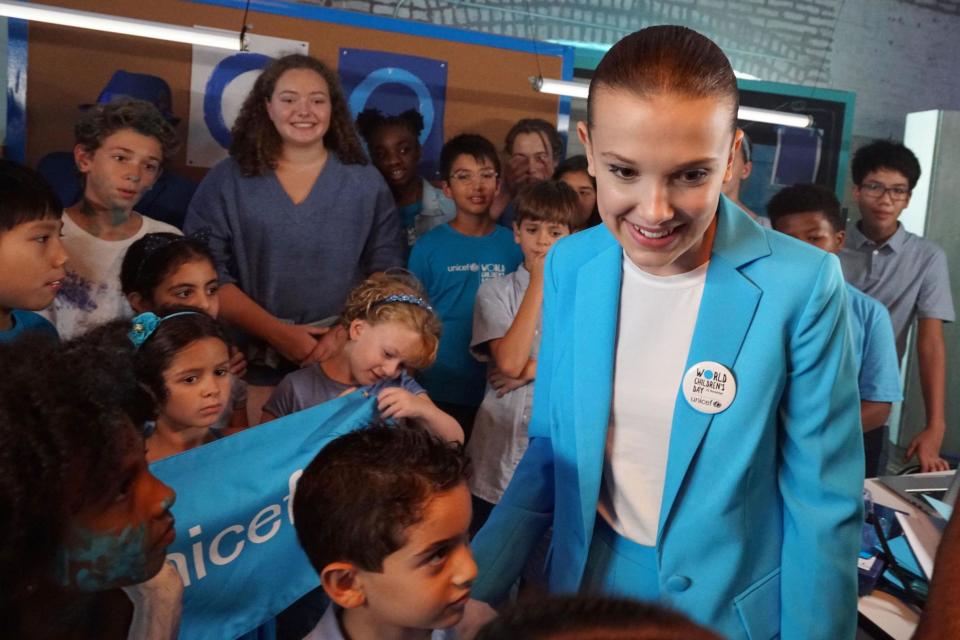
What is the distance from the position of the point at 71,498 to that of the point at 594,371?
0.89 meters

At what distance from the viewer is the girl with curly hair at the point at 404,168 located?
4.56m

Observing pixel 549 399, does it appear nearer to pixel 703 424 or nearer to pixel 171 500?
pixel 703 424

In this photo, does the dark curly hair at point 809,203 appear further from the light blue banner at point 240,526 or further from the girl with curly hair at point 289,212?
the light blue banner at point 240,526

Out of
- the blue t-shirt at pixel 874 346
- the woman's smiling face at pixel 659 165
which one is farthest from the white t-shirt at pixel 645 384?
the blue t-shirt at pixel 874 346

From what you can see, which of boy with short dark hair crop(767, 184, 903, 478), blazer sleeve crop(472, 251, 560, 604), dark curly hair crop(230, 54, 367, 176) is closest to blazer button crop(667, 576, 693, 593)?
blazer sleeve crop(472, 251, 560, 604)

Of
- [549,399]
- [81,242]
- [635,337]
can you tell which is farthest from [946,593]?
[81,242]

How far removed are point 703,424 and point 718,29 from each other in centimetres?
677

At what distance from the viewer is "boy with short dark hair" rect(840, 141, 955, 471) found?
15.5ft

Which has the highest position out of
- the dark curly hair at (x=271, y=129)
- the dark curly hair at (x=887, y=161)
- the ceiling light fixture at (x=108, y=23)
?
the ceiling light fixture at (x=108, y=23)

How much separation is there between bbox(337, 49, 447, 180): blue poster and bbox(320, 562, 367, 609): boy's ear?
3.94m

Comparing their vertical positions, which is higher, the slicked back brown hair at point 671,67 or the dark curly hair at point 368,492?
the slicked back brown hair at point 671,67

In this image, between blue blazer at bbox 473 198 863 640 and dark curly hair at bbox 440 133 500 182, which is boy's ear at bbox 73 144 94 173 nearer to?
dark curly hair at bbox 440 133 500 182

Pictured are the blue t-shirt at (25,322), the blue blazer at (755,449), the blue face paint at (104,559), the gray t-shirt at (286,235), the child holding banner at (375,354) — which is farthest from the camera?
the gray t-shirt at (286,235)

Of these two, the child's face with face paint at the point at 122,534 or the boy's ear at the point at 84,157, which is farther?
the boy's ear at the point at 84,157
